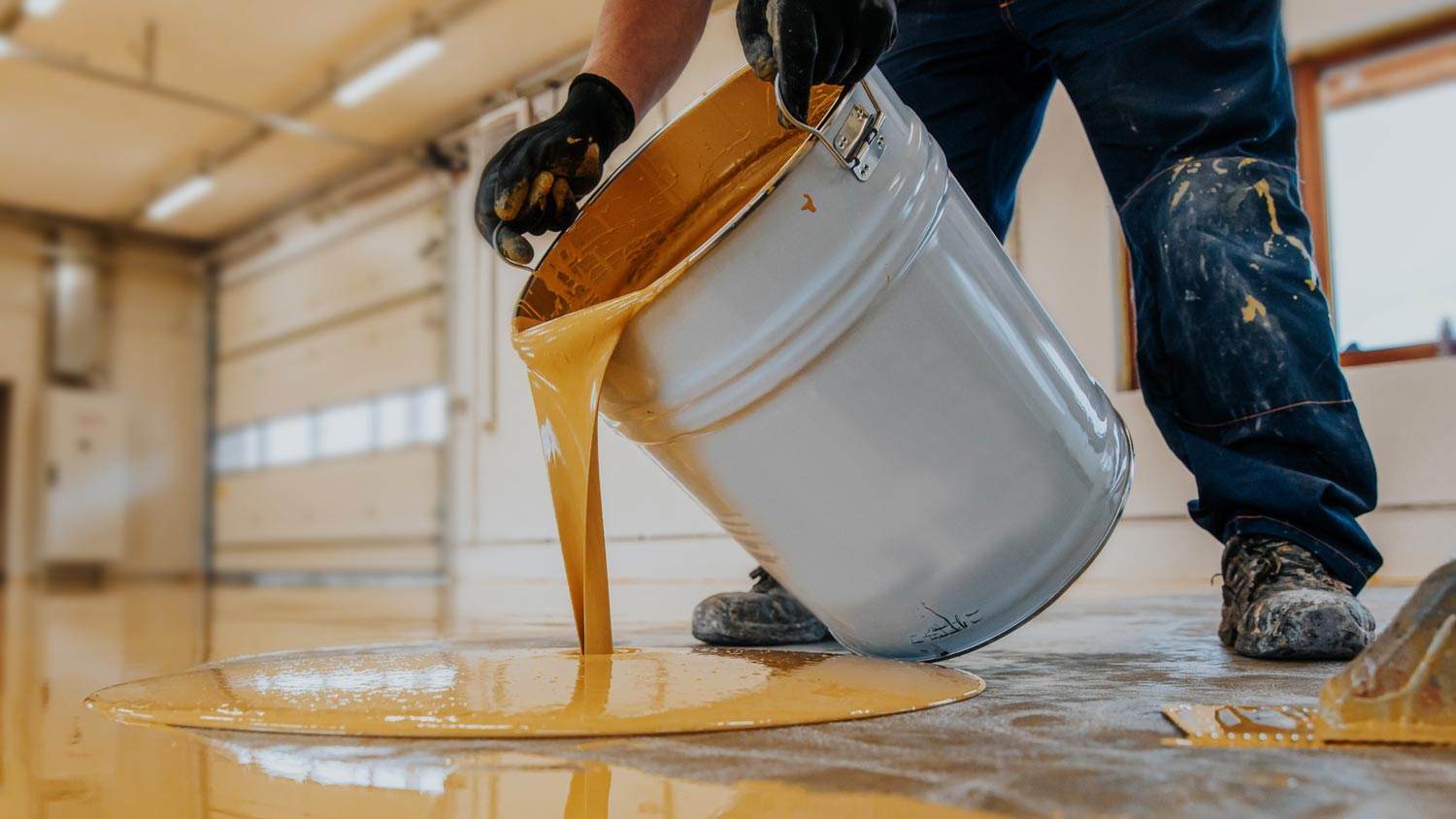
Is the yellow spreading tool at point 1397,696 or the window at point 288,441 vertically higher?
the window at point 288,441

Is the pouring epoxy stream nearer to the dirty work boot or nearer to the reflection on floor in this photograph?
the dirty work boot

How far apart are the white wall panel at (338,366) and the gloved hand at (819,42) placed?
647 cm

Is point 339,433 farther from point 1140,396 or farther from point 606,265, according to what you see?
point 606,265

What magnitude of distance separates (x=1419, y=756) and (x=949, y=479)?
0.44 m

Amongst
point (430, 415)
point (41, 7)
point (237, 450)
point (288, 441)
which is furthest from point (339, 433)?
point (41, 7)

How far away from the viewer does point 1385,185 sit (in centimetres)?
321

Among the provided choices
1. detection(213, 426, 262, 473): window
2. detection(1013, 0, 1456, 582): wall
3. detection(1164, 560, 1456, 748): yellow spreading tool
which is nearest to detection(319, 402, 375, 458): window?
detection(213, 426, 262, 473): window

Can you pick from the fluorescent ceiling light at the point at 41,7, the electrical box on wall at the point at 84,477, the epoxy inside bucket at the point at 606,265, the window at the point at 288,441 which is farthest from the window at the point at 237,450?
the epoxy inside bucket at the point at 606,265

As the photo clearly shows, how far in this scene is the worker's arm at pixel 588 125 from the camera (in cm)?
122

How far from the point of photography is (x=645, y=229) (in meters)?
1.35

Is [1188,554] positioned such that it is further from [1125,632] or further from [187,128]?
[187,128]

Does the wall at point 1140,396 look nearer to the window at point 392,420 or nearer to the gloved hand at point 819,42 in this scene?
the gloved hand at point 819,42

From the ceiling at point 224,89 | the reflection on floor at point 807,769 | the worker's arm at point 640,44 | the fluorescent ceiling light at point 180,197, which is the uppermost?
the ceiling at point 224,89

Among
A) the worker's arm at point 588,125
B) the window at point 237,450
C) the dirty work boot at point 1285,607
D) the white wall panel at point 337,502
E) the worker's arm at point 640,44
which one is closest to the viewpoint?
the dirty work boot at point 1285,607
